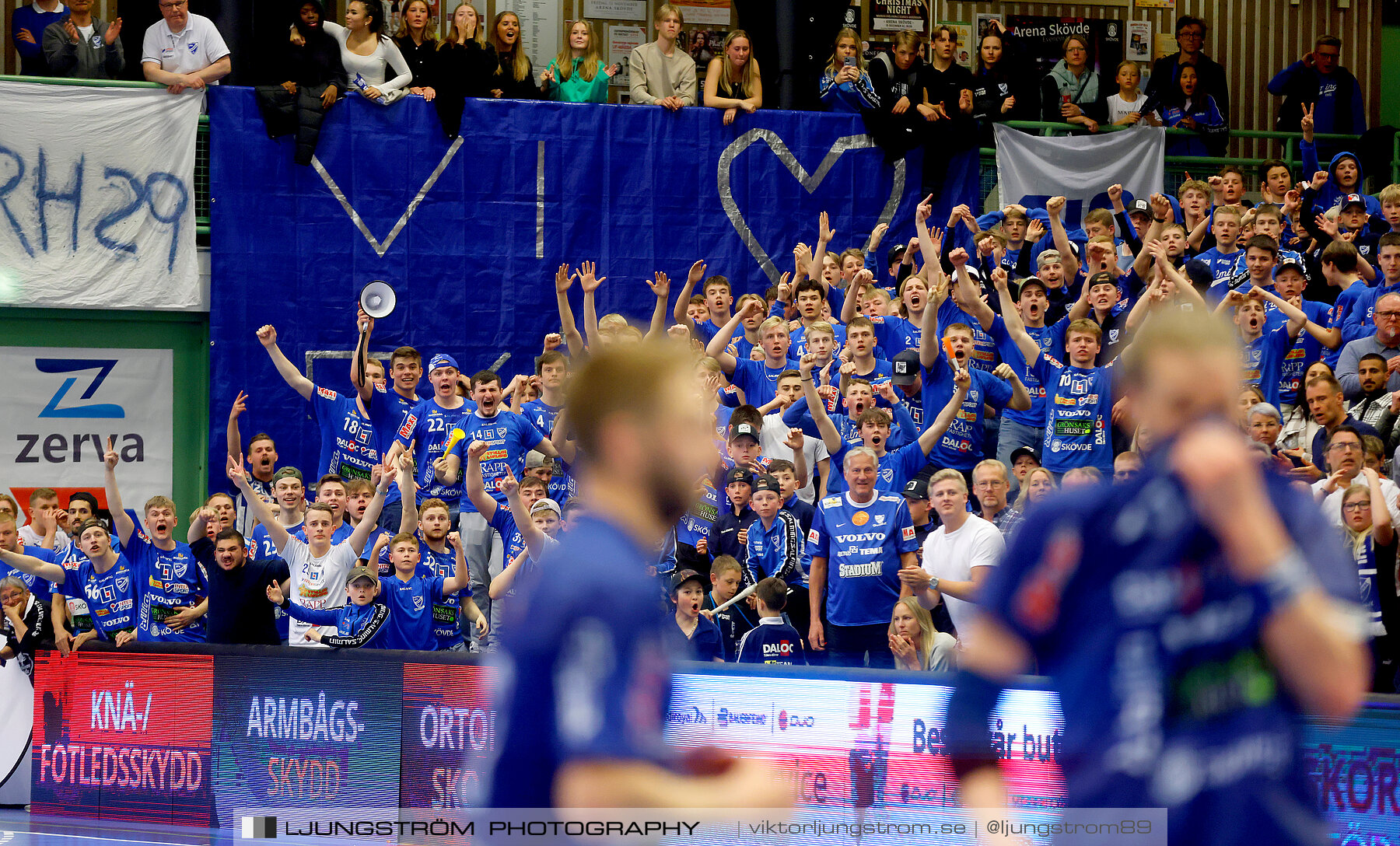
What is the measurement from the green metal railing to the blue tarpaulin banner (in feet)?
0.58

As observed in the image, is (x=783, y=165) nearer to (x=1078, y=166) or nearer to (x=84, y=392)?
(x=1078, y=166)

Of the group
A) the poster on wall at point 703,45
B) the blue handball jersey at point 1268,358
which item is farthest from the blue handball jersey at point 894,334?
the poster on wall at point 703,45

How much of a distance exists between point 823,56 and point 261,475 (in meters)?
8.08

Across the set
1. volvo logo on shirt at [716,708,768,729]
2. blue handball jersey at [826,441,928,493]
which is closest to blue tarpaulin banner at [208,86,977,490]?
blue handball jersey at [826,441,928,493]

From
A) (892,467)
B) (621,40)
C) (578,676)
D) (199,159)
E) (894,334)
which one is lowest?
(892,467)

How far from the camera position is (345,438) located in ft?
43.2

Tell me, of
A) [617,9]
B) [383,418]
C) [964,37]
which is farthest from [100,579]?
[964,37]

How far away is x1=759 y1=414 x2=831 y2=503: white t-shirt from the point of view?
11.6 meters

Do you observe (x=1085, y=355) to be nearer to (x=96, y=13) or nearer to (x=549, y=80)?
(x=549, y=80)

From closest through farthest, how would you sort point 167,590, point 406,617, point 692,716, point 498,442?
point 692,716, point 406,617, point 167,590, point 498,442

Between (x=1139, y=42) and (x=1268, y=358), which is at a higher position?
(x=1139, y=42)

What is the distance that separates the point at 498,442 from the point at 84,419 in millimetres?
6104

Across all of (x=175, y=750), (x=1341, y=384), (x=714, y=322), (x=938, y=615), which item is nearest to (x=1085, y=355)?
(x=1341, y=384)

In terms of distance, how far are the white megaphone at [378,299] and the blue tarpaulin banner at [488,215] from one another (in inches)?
6.4
